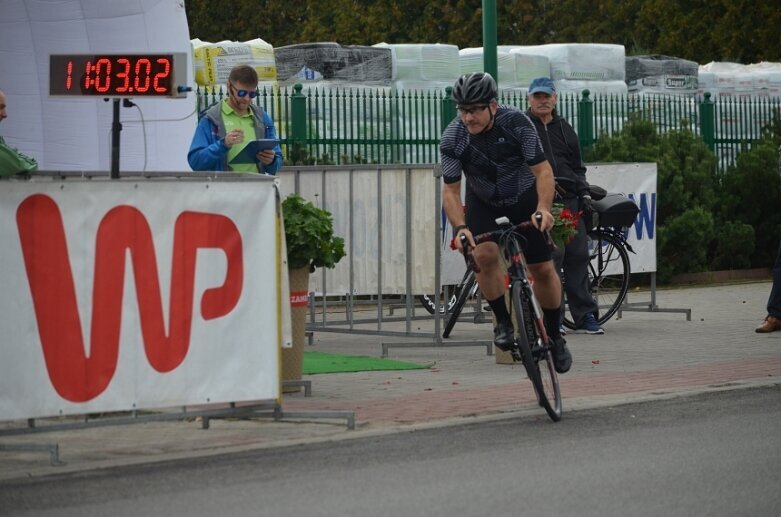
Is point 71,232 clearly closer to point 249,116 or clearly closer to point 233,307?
point 233,307

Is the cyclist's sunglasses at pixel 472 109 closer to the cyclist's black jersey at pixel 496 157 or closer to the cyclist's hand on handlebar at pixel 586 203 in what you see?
the cyclist's black jersey at pixel 496 157

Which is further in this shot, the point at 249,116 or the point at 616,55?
the point at 616,55

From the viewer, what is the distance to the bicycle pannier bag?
47.1ft

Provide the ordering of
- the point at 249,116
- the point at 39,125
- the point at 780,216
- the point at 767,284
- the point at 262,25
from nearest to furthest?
the point at 249,116 < the point at 39,125 < the point at 767,284 < the point at 780,216 < the point at 262,25

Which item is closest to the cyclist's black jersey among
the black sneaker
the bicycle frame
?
the bicycle frame

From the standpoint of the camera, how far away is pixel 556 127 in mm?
13750

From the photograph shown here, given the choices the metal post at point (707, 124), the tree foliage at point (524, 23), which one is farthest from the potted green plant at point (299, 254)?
the tree foliage at point (524, 23)

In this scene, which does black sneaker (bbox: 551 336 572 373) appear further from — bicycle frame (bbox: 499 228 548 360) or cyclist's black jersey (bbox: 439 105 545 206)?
cyclist's black jersey (bbox: 439 105 545 206)

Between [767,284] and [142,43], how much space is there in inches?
346

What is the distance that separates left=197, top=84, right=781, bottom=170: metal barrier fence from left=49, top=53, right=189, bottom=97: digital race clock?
8979 millimetres

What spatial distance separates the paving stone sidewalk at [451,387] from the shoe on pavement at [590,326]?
0.35ft

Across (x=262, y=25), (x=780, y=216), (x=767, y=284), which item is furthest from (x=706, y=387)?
(x=262, y=25)

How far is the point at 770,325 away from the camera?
551 inches

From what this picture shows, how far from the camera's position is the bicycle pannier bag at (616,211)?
14.4 meters
